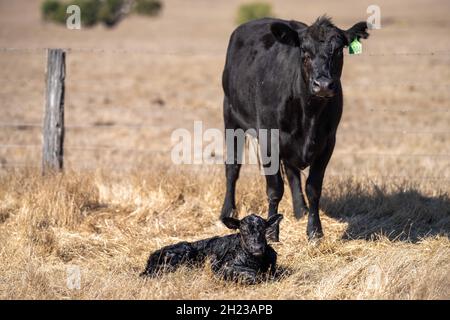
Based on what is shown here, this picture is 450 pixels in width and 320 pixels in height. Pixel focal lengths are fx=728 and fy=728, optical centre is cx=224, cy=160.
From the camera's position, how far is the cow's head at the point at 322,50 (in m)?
6.12

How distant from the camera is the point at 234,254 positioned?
598cm

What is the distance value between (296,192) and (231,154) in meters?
0.90


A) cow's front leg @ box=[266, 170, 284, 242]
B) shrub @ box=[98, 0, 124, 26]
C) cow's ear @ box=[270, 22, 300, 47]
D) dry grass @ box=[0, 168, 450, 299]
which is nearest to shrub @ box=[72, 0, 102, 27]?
shrub @ box=[98, 0, 124, 26]

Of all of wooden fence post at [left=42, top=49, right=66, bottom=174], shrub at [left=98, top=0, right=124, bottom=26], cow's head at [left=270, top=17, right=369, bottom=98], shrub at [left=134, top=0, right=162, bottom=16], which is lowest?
wooden fence post at [left=42, top=49, right=66, bottom=174]

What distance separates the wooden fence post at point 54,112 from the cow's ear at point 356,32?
13.5 ft

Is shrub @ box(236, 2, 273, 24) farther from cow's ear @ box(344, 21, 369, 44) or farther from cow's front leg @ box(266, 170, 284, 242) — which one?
cow's ear @ box(344, 21, 369, 44)

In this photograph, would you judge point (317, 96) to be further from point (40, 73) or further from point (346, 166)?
point (40, 73)

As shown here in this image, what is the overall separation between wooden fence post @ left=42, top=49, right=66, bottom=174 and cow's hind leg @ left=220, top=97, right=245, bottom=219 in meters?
2.19

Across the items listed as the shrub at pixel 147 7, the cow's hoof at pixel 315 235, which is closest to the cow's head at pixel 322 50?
the cow's hoof at pixel 315 235

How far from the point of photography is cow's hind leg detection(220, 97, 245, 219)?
8.04m

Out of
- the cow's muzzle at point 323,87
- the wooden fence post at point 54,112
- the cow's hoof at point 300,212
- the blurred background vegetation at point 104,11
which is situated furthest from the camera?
the blurred background vegetation at point 104,11

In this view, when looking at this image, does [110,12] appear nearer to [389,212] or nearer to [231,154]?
[231,154]

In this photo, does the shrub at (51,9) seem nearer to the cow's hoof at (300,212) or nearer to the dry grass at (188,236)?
the dry grass at (188,236)

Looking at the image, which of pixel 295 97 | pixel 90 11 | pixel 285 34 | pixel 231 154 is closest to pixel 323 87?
pixel 295 97
